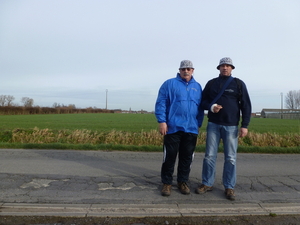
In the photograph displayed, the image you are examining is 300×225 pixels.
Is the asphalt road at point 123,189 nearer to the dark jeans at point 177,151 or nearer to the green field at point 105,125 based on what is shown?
the dark jeans at point 177,151

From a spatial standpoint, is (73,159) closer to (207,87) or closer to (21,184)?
(21,184)

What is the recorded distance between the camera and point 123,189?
4477mm

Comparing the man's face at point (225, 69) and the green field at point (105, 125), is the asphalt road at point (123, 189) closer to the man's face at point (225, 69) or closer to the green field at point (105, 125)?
the man's face at point (225, 69)

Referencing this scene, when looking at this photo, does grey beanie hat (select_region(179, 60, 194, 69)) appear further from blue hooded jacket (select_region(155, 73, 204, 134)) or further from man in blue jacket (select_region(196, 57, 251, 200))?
man in blue jacket (select_region(196, 57, 251, 200))

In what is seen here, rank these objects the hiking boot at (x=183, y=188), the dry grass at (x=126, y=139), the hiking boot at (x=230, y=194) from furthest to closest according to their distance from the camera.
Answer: the dry grass at (x=126, y=139) < the hiking boot at (x=183, y=188) < the hiking boot at (x=230, y=194)

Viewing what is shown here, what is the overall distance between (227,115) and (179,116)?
80 centimetres

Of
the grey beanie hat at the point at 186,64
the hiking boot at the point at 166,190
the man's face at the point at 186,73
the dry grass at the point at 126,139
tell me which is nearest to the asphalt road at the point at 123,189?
the hiking boot at the point at 166,190

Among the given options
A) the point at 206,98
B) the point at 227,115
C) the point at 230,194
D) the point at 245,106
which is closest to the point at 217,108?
the point at 227,115

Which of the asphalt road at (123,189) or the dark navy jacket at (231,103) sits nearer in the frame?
the asphalt road at (123,189)

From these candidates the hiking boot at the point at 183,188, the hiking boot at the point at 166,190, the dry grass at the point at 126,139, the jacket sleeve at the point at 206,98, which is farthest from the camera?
the dry grass at the point at 126,139

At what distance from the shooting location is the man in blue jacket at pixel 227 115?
426 centimetres

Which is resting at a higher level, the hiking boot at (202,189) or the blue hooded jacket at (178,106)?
the blue hooded jacket at (178,106)

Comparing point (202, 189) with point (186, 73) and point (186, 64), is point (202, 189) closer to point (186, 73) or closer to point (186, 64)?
point (186, 73)

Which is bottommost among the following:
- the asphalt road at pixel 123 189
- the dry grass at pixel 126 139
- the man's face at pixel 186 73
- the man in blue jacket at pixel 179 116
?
the asphalt road at pixel 123 189
